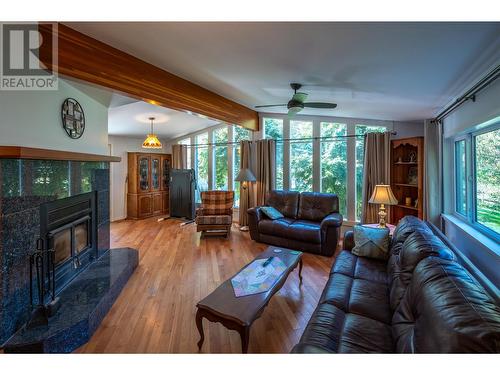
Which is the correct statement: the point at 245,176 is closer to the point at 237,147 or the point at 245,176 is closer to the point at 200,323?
the point at 237,147

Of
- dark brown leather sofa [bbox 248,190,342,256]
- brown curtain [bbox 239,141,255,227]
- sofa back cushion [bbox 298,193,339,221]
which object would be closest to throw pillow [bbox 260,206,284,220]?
dark brown leather sofa [bbox 248,190,342,256]

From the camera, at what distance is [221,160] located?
6434mm

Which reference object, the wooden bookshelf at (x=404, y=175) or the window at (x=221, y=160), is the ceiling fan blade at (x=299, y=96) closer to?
→ the wooden bookshelf at (x=404, y=175)

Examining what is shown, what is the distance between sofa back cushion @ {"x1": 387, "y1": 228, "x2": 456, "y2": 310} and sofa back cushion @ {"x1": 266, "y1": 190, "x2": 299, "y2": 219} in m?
2.50

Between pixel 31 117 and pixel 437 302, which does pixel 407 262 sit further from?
pixel 31 117

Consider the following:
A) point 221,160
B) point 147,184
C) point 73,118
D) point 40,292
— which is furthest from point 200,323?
point 147,184

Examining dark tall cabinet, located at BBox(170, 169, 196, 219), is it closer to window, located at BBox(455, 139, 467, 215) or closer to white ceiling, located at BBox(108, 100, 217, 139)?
white ceiling, located at BBox(108, 100, 217, 139)

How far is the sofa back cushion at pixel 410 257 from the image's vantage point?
1711 millimetres

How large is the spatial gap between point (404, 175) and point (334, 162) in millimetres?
1252

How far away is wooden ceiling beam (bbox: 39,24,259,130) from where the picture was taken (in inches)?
71.2

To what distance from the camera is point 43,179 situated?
7.01 feet

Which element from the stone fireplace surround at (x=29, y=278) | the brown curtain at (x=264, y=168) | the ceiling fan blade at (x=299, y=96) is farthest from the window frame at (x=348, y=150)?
the stone fireplace surround at (x=29, y=278)

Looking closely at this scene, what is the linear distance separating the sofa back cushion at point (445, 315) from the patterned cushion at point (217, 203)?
3999 millimetres
